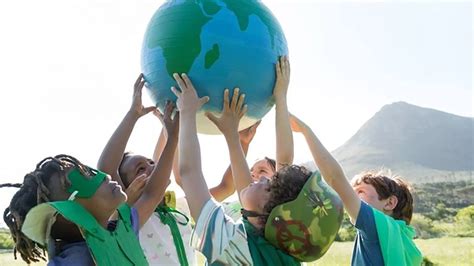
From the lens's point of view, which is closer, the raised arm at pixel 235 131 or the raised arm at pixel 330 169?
the raised arm at pixel 235 131

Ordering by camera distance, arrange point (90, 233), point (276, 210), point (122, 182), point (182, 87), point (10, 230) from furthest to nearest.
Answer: point (122, 182)
point (182, 87)
point (10, 230)
point (90, 233)
point (276, 210)

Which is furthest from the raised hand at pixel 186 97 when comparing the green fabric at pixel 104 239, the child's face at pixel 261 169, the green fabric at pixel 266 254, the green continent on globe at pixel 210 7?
the child's face at pixel 261 169

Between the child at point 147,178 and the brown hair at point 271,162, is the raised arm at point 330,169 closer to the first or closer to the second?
the brown hair at point 271,162

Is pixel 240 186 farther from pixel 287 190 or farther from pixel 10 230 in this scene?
pixel 10 230

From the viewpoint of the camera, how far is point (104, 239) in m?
3.15

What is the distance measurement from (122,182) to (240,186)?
954mm

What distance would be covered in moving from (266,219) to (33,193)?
3.72 ft

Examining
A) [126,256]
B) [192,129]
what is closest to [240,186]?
[192,129]

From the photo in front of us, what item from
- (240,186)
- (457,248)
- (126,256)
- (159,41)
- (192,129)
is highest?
(159,41)

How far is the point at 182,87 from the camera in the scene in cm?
360

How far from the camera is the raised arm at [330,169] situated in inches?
155

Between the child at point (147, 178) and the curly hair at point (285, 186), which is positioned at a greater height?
the curly hair at point (285, 186)

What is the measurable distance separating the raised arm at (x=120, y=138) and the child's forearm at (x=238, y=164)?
79 centimetres

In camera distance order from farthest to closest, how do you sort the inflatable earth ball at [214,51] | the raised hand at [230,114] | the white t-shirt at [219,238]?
1. the inflatable earth ball at [214,51]
2. the raised hand at [230,114]
3. the white t-shirt at [219,238]
